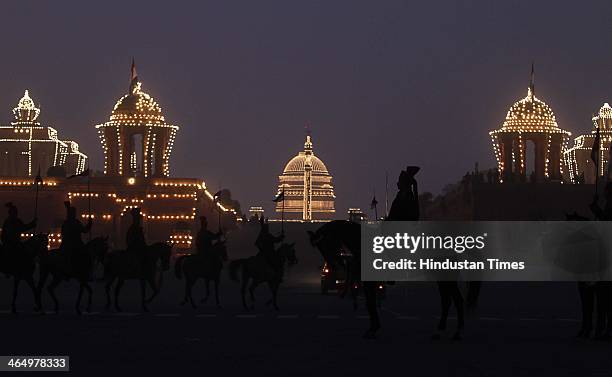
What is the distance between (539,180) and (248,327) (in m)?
118

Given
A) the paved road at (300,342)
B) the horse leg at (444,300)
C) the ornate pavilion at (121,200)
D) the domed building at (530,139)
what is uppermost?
the domed building at (530,139)

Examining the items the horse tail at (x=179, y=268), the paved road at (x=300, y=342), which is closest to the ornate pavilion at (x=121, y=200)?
the horse tail at (x=179, y=268)

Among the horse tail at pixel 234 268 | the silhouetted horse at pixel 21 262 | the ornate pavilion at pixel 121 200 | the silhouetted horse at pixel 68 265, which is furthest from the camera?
the ornate pavilion at pixel 121 200

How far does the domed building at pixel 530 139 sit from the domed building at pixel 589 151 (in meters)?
20.3

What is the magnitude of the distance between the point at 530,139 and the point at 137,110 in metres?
40.5

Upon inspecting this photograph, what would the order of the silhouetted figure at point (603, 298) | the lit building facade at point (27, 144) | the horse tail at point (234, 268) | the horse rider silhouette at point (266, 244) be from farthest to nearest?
1. the lit building facade at point (27, 144)
2. the horse tail at point (234, 268)
3. the horse rider silhouette at point (266, 244)
4. the silhouetted figure at point (603, 298)

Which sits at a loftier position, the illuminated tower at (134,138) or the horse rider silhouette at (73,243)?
the illuminated tower at (134,138)

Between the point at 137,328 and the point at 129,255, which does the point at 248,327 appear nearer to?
the point at 137,328

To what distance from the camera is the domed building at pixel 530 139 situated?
153 metres

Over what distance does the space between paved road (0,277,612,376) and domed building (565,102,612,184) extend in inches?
5845

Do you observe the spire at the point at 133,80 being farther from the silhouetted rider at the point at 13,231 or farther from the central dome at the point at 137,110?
the silhouetted rider at the point at 13,231

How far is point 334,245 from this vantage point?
76.9 feet

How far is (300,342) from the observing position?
68.5ft

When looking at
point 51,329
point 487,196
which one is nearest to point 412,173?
point 51,329
